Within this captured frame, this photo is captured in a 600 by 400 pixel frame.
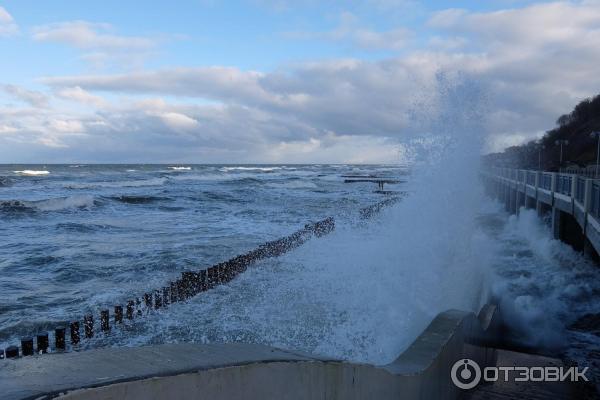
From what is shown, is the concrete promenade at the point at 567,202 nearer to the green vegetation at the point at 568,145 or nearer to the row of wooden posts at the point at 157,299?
the row of wooden posts at the point at 157,299

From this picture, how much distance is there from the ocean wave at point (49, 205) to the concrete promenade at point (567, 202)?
1218 inches

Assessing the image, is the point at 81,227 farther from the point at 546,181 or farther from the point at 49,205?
the point at 546,181

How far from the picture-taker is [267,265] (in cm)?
1403

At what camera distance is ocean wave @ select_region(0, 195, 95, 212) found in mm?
33381

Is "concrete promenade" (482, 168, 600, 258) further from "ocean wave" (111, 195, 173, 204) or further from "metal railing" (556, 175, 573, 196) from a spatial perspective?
"ocean wave" (111, 195, 173, 204)

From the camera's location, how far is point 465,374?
527cm

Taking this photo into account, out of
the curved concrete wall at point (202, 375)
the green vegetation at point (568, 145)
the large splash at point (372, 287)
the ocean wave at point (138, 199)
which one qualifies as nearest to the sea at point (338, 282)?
the large splash at point (372, 287)

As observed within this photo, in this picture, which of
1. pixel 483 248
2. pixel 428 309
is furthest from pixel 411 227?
pixel 428 309

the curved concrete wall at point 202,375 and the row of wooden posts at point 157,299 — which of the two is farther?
the row of wooden posts at point 157,299

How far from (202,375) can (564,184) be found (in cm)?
1649

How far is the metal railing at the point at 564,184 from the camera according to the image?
14819 millimetres

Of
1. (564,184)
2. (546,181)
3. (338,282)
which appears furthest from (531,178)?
(338,282)

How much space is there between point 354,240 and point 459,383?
42.3 feet

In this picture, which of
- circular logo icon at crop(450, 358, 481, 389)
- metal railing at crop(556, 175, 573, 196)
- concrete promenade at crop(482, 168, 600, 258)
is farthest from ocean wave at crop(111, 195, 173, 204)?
circular logo icon at crop(450, 358, 481, 389)
